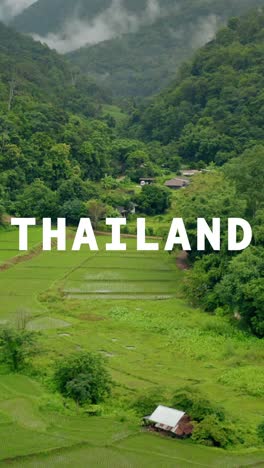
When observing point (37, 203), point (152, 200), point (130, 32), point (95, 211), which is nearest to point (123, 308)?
point (95, 211)

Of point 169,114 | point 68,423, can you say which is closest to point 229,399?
point 68,423

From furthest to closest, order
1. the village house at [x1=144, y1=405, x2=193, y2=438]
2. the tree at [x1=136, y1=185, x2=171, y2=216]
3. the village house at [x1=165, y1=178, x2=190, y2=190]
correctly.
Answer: the village house at [x1=165, y1=178, x2=190, y2=190], the tree at [x1=136, y1=185, x2=171, y2=216], the village house at [x1=144, y1=405, x2=193, y2=438]

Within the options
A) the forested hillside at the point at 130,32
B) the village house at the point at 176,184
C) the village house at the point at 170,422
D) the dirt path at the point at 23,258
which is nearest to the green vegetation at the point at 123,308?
the dirt path at the point at 23,258

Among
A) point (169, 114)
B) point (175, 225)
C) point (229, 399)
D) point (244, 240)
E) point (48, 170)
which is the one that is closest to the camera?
point (229, 399)

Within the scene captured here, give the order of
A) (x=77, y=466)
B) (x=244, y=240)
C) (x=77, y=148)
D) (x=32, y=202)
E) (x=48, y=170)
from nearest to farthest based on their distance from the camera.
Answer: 1. (x=77, y=466)
2. (x=244, y=240)
3. (x=32, y=202)
4. (x=48, y=170)
5. (x=77, y=148)

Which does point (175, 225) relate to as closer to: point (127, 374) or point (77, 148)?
point (127, 374)

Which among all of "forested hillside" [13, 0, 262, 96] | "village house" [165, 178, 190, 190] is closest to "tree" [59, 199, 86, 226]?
"village house" [165, 178, 190, 190]

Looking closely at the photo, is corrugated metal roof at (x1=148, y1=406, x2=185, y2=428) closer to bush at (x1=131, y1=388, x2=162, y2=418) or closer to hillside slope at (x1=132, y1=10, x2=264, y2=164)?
bush at (x1=131, y1=388, x2=162, y2=418)

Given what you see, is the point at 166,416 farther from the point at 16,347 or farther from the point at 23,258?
the point at 23,258
